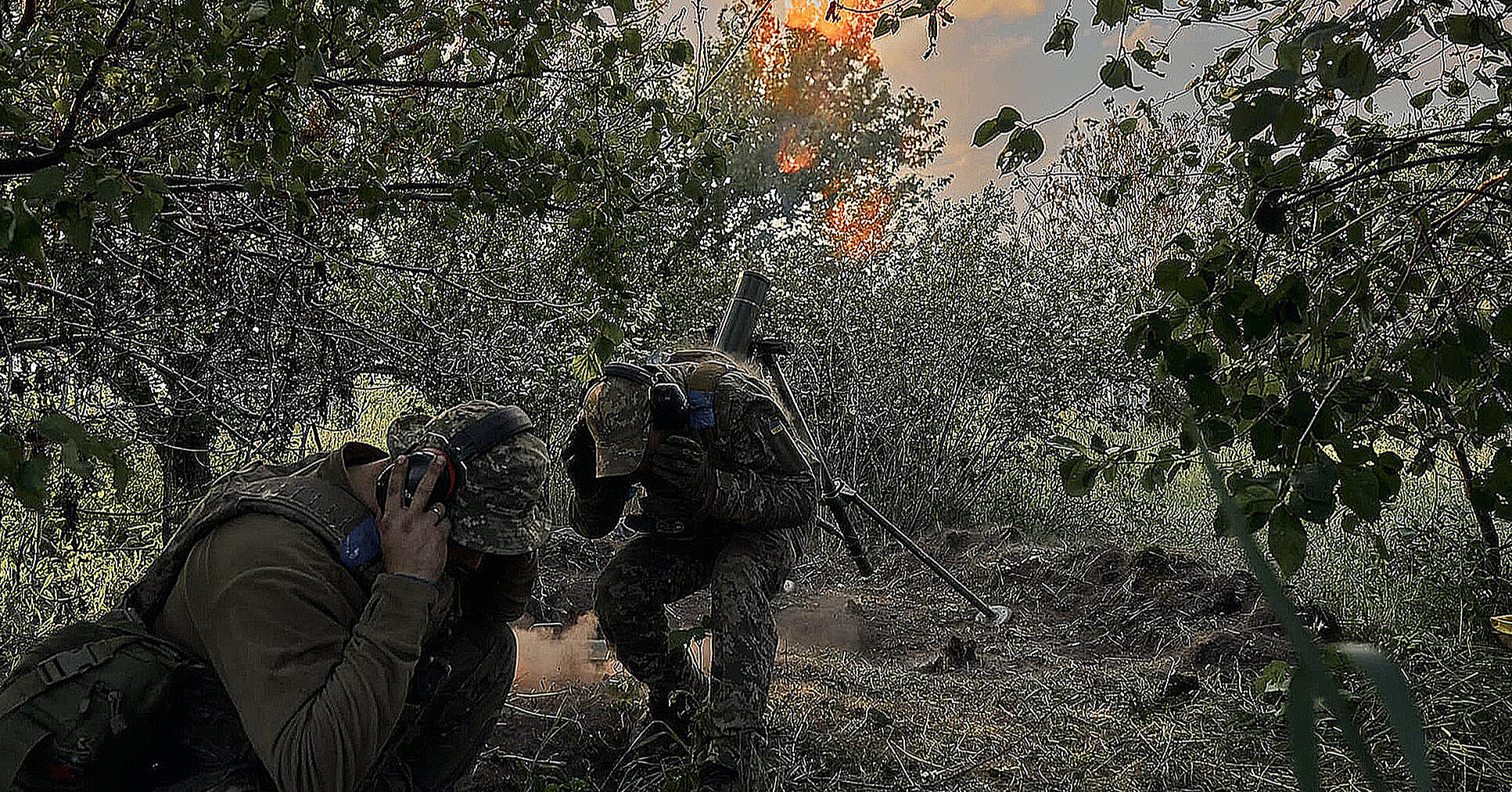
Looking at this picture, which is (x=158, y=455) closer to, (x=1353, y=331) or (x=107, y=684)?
(x=107, y=684)

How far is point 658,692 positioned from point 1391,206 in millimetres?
2457

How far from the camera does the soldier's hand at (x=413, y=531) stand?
197cm

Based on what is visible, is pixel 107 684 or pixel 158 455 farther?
pixel 158 455

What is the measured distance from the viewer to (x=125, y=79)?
276 cm

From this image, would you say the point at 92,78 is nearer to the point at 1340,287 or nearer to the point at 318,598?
the point at 318,598

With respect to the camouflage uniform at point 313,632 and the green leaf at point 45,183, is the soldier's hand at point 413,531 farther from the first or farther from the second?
the green leaf at point 45,183

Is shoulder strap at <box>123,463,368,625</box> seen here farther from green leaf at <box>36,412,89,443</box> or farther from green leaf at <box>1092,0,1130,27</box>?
green leaf at <box>1092,0,1130,27</box>

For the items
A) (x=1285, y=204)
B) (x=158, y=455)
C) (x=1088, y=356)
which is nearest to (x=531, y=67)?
(x=1285, y=204)

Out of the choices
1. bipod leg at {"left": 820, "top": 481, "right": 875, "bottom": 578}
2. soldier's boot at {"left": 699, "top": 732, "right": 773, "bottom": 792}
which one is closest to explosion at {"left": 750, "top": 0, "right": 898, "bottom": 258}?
bipod leg at {"left": 820, "top": 481, "right": 875, "bottom": 578}

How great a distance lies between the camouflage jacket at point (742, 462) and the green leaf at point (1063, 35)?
1.80m

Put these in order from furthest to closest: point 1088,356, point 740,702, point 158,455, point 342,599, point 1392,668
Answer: point 1088,356, point 158,455, point 740,702, point 342,599, point 1392,668

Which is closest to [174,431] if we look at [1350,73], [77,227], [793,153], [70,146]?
[70,146]

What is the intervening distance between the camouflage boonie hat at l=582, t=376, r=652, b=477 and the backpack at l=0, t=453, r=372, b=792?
1149 mm

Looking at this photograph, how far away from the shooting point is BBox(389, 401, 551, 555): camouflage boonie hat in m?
2.10
